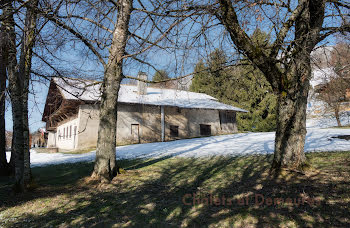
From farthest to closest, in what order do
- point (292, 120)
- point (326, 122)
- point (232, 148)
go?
point (326, 122), point (232, 148), point (292, 120)

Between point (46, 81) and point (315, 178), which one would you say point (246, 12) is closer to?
point (315, 178)

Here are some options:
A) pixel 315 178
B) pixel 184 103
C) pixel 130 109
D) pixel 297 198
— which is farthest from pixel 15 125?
pixel 184 103

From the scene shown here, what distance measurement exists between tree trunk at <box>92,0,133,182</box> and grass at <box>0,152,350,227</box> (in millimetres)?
408

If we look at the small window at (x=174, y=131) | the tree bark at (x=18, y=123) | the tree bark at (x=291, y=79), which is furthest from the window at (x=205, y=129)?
the tree bark at (x=18, y=123)

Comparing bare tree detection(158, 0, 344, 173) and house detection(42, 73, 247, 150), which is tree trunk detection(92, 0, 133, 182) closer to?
bare tree detection(158, 0, 344, 173)

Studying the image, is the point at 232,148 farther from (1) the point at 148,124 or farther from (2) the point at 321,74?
(1) the point at 148,124

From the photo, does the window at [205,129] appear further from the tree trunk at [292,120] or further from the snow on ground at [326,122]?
the tree trunk at [292,120]

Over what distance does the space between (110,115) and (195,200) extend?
3328 millimetres

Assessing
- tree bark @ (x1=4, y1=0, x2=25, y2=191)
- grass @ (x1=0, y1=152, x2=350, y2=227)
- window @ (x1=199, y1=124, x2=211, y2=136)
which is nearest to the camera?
grass @ (x1=0, y1=152, x2=350, y2=227)

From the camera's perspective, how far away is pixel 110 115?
5.88m

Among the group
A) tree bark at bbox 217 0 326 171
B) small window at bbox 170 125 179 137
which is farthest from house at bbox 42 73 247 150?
tree bark at bbox 217 0 326 171

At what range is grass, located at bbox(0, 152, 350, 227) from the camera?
9.65ft

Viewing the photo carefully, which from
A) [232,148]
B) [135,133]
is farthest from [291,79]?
[135,133]

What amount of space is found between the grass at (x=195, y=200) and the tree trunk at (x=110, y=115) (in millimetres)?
408
